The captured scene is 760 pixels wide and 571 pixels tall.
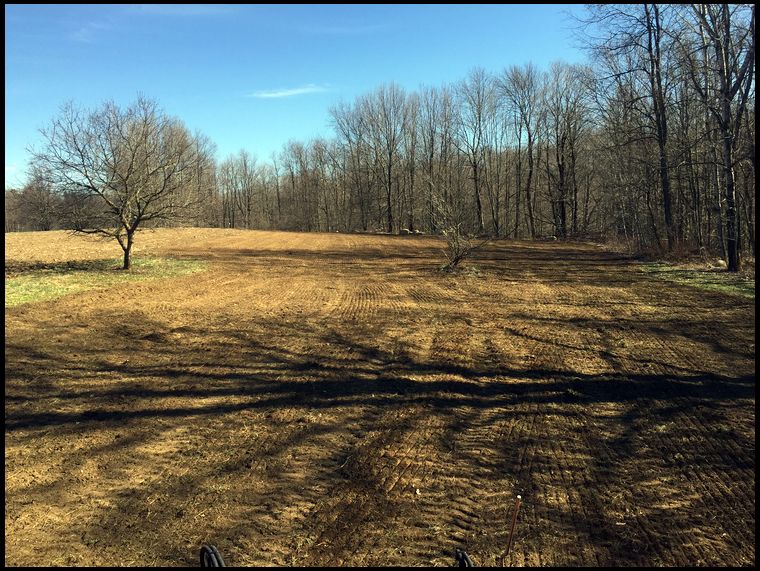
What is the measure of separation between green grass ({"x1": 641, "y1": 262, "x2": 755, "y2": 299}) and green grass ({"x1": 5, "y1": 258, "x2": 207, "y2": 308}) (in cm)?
1548

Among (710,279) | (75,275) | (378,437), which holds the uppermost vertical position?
(75,275)

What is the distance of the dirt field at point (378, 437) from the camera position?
3.02 meters

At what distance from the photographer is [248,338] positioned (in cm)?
771

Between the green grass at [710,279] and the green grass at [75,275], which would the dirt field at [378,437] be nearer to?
the green grass at [75,275]

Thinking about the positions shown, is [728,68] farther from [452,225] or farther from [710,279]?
[452,225]

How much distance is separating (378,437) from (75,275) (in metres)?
13.6

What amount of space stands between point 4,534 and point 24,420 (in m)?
1.97

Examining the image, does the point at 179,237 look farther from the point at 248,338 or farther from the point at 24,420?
the point at 24,420

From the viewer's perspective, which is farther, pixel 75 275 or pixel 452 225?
pixel 452 225

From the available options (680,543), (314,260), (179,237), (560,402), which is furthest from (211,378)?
(179,237)

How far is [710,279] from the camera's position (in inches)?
528

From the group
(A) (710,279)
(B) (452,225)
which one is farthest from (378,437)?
(A) (710,279)

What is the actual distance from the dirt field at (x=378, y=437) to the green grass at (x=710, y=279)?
8.06ft

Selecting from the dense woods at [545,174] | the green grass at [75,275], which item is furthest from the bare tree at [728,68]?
the green grass at [75,275]
